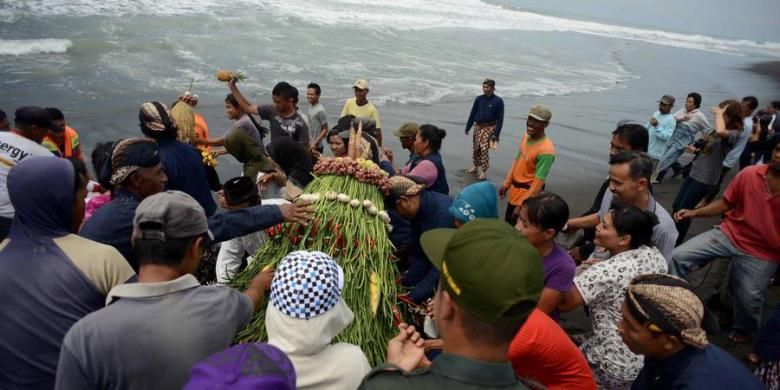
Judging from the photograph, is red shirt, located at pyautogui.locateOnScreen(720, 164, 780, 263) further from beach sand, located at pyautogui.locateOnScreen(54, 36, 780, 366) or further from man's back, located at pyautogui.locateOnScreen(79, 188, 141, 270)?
man's back, located at pyautogui.locateOnScreen(79, 188, 141, 270)

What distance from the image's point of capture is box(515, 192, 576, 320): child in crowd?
2.68 metres

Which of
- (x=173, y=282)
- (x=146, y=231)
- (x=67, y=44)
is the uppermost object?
(x=146, y=231)

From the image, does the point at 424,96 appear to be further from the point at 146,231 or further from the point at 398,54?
the point at 146,231

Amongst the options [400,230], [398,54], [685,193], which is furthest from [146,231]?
[398,54]

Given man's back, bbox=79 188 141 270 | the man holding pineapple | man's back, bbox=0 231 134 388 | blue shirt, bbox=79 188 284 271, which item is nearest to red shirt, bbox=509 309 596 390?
blue shirt, bbox=79 188 284 271

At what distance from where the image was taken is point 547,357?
79.7 inches

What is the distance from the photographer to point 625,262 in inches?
108

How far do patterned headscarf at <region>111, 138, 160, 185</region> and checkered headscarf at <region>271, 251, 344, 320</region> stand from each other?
53.7 inches

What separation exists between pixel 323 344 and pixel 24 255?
121 centimetres

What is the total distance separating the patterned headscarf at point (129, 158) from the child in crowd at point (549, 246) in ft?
6.82

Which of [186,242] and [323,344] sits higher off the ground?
[186,242]

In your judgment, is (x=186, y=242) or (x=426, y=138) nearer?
(x=186, y=242)

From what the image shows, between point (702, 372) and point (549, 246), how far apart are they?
102 centimetres

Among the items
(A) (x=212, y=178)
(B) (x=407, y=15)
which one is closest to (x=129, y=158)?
(A) (x=212, y=178)
